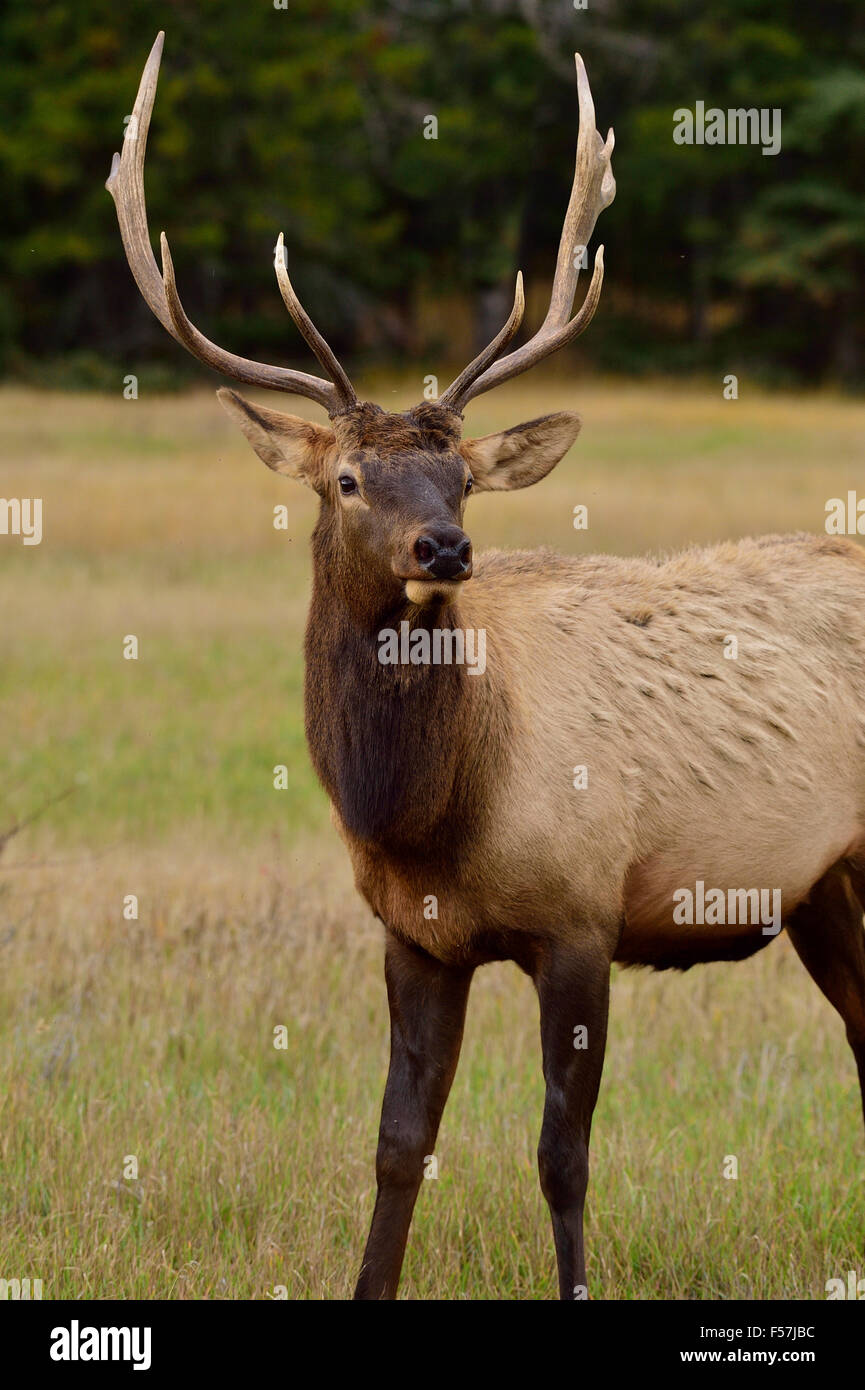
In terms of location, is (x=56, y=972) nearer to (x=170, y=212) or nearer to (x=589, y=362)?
(x=170, y=212)

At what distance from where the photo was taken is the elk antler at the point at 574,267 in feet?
16.5

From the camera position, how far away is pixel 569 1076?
4.67m

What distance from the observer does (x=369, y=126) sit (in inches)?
1629

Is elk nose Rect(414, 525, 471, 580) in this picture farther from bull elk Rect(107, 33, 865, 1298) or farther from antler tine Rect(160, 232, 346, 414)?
antler tine Rect(160, 232, 346, 414)

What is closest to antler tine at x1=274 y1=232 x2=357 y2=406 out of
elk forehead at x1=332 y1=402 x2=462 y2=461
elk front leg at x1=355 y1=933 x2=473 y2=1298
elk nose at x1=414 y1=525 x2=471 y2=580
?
elk forehead at x1=332 y1=402 x2=462 y2=461

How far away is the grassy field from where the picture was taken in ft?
16.7

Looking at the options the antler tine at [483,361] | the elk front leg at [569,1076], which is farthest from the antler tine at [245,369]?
the elk front leg at [569,1076]

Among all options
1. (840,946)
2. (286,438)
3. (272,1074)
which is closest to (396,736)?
(286,438)

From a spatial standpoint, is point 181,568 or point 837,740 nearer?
point 837,740

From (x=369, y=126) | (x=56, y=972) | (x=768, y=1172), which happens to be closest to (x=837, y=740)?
(x=768, y=1172)

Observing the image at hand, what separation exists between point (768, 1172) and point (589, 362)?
38.7 meters

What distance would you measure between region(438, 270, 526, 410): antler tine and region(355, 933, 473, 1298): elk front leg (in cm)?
144

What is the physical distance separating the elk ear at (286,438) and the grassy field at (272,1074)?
6.81 ft

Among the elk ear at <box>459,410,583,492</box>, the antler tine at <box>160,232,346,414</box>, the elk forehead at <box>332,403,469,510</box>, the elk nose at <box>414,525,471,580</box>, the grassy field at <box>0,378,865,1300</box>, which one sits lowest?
→ the grassy field at <box>0,378,865,1300</box>
